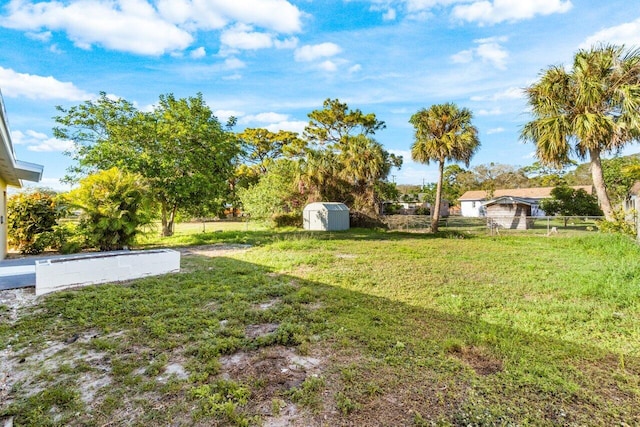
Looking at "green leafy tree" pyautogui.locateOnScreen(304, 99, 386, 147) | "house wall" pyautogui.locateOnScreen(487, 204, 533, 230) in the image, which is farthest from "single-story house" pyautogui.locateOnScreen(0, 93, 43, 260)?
"house wall" pyautogui.locateOnScreen(487, 204, 533, 230)

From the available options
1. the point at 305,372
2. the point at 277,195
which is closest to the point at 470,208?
the point at 277,195

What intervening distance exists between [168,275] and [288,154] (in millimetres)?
20544

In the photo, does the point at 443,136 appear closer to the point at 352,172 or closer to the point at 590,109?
the point at 352,172

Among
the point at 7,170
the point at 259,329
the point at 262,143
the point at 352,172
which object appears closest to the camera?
the point at 259,329

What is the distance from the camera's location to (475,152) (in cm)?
1577

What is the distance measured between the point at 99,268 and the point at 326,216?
12.4 meters

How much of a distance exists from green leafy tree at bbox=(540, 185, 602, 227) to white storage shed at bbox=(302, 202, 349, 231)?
46.7 ft

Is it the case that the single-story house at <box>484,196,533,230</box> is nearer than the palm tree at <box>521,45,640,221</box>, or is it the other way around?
the palm tree at <box>521,45,640,221</box>

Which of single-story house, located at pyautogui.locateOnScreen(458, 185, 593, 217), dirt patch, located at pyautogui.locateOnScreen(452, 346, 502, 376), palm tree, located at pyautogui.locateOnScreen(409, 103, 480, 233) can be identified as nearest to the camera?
dirt patch, located at pyautogui.locateOnScreen(452, 346, 502, 376)

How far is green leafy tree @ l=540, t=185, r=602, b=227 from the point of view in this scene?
769 inches

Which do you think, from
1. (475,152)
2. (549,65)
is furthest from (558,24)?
(475,152)

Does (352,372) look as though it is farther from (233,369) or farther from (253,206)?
(253,206)

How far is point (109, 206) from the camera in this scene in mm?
8180

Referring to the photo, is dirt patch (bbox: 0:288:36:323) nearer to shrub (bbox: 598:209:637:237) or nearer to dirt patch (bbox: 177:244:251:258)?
dirt patch (bbox: 177:244:251:258)
